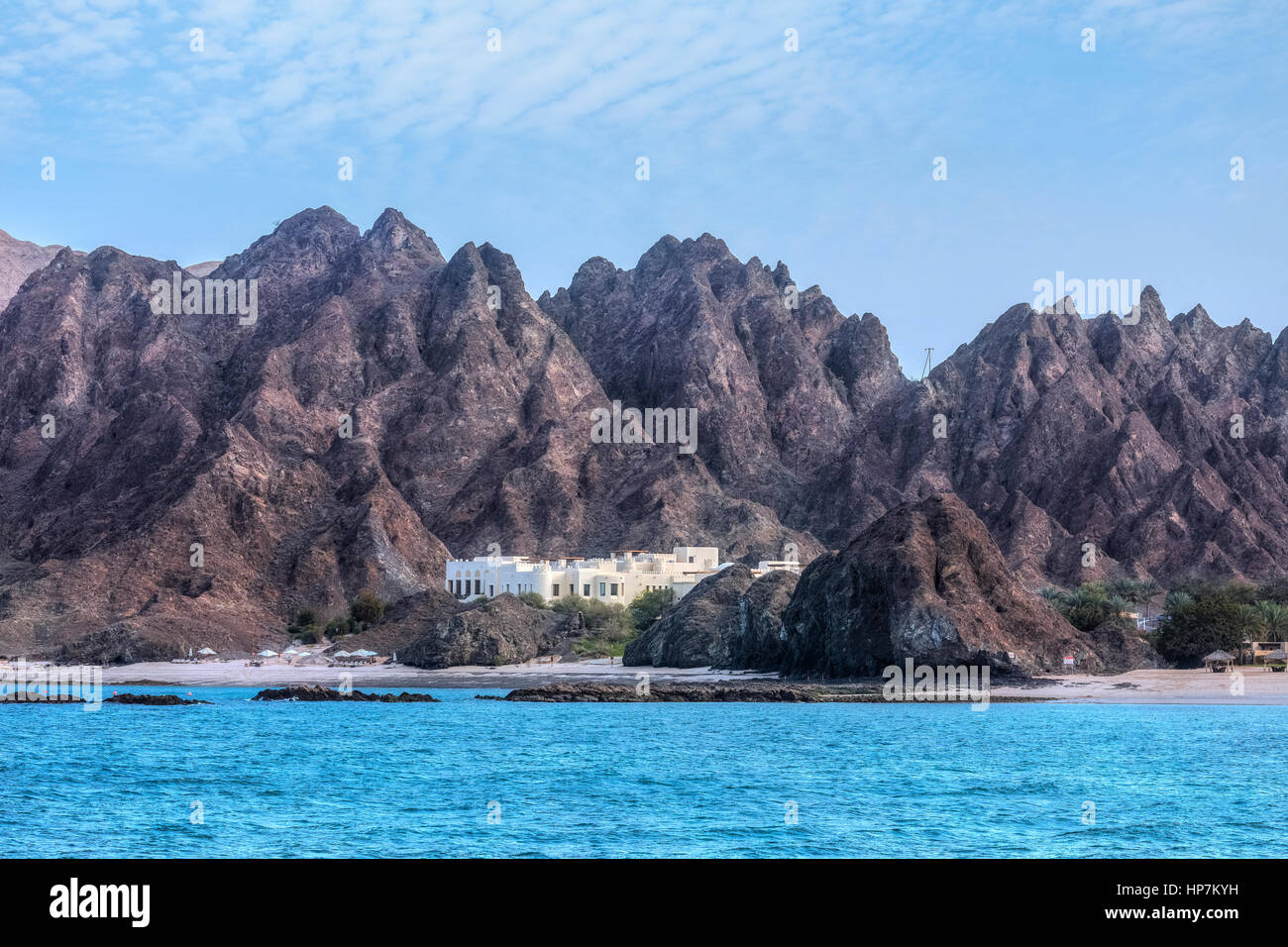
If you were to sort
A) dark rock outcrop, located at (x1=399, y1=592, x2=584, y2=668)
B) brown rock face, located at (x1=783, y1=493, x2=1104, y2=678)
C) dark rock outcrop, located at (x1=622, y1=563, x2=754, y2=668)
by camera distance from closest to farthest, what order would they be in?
brown rock face, located at (x1=783, y1=493, x2=1104, y2=678) → dark rock outcrop, located at (x1=622, y1=563, x2=754, y2=668) → dark rock outcrop, located at (x1=399, y1=592, x2=584, y2=668)

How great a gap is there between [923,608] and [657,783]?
45.6 meters

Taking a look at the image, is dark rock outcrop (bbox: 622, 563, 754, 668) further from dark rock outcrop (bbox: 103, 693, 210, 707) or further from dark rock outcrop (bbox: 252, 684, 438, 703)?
dark rock outcrop (bbox: 103, 693, 210, 707)

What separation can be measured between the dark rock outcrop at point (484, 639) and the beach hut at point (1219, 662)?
59.3m

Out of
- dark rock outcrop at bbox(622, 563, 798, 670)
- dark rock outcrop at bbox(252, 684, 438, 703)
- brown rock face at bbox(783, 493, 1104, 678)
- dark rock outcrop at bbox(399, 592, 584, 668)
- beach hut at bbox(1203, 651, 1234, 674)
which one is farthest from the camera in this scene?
dark rock outcrop at bbox(399, 592, 584, 668)

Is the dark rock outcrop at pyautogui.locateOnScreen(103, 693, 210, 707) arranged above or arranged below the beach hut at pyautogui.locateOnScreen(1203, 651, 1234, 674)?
below

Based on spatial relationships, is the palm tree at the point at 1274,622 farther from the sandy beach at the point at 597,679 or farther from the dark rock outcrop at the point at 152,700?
the dark rock outcrop at the point at 152,700

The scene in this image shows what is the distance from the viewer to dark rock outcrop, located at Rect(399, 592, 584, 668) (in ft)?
417

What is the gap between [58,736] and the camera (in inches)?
3004

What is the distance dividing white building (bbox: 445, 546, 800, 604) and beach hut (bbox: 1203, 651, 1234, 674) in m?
57.7

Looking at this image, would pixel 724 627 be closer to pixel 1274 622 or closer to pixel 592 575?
pixel 592 575

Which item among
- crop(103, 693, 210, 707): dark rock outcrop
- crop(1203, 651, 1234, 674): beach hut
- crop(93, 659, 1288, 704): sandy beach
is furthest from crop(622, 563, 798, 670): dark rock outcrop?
crop(103, 693, 210, 707): dark rock outcrop

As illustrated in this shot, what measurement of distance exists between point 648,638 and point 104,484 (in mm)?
96220
